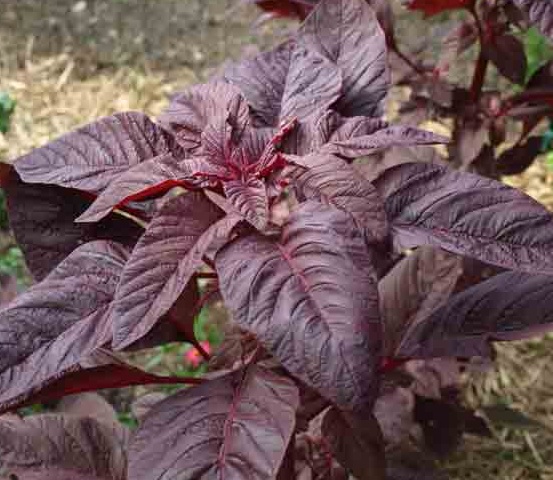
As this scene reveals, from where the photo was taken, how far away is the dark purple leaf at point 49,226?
81 cm

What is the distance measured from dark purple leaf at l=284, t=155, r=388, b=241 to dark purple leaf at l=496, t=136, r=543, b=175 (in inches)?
34.3

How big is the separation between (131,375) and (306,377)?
294 mm

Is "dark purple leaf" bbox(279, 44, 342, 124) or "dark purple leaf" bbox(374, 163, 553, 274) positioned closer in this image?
"dark purple leaf" bbox(374, 163, 553, 274)

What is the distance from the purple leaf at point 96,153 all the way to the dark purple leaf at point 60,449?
10.8 inches

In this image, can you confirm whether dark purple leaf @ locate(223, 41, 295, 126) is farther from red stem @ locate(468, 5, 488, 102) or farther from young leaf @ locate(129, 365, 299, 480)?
red stem @ locate(468, 5, 488, 102)

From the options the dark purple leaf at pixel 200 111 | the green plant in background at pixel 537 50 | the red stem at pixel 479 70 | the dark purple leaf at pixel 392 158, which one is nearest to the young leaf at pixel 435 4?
the red stem at pixel 479 70

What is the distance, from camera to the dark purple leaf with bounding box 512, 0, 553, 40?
0.94 meters

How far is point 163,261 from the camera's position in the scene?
0.69 m

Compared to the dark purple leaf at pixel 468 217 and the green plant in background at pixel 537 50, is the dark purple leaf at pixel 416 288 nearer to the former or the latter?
the dark purple leaf at pixel 468 217

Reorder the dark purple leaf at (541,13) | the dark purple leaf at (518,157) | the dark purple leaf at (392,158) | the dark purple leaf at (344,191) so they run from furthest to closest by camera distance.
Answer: the dark purple leaf at (518,157)
the dark purple leaf at (392,158)
the dark purple leaf at (541,13)
the dark purple leaf at (344,191)

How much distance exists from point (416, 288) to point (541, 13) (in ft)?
1.11

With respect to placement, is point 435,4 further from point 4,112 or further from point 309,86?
point 4,112

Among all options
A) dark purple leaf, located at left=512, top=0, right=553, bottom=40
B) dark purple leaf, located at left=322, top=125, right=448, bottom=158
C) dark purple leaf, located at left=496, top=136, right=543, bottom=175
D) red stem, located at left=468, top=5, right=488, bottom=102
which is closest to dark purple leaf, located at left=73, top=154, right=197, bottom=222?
dark purple leaf, located at left=322, top=125, right=448, bottom=158

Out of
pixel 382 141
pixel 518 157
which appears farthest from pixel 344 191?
pixel 518 157
